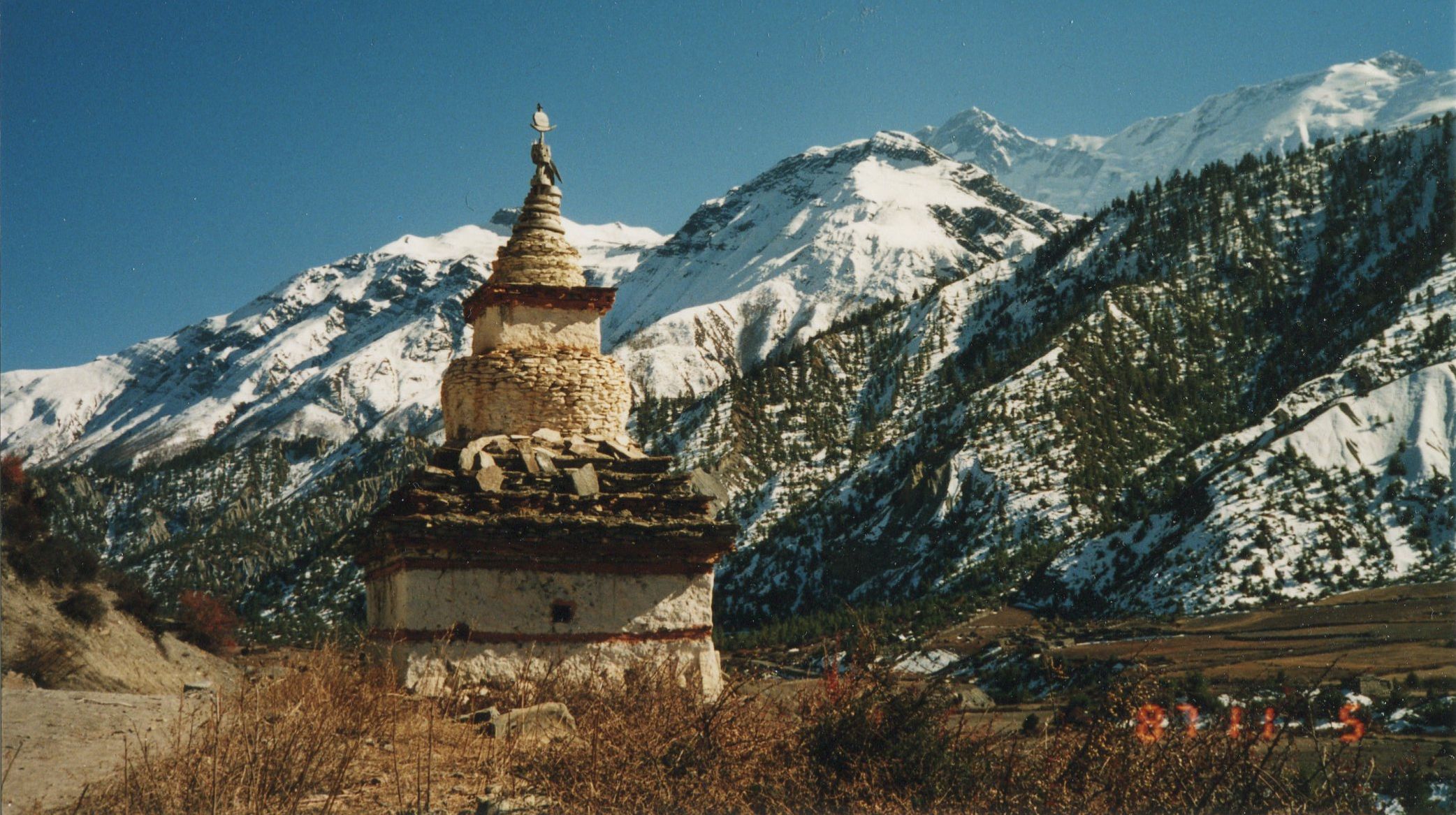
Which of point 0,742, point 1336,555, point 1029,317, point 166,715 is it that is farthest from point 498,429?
point 1029,317

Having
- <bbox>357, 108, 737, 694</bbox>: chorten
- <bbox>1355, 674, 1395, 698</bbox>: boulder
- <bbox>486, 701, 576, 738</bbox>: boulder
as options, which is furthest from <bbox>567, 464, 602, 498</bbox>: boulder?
<bbox>1355, 674, 1395, 698</bbox>: boulder

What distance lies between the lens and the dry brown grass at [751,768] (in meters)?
9.12

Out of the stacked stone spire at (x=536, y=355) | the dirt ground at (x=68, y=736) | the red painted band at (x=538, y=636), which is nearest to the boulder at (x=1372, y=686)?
the red painted band at (x=538, y=636)

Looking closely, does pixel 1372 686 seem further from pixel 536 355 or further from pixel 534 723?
pixel 534 723

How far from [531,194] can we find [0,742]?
436 inches

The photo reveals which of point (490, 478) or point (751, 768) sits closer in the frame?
point (751, 768)

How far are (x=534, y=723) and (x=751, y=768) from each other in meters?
3.31

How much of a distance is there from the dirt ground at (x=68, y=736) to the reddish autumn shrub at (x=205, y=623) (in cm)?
3461

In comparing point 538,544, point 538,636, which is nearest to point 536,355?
point 538,544

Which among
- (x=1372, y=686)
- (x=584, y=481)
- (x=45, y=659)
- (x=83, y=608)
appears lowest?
(x=1372, y=686)

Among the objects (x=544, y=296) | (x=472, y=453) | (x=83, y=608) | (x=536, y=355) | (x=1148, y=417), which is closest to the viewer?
(x=472, y=453)

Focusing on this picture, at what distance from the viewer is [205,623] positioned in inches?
1962

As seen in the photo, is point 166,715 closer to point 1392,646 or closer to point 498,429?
point 498,429

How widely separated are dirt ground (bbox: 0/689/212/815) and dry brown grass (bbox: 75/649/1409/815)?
0.46 m
